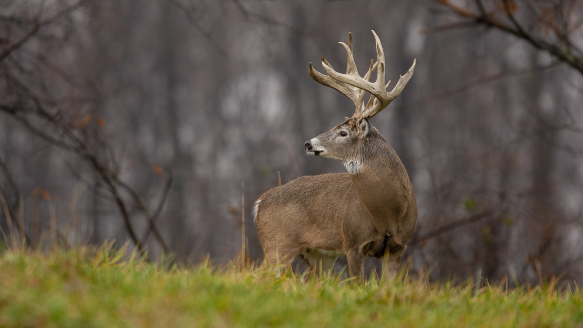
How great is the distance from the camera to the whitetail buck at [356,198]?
5973mm

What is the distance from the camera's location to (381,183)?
600 cm

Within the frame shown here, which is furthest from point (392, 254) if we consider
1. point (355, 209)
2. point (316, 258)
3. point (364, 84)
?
point (364, 84)

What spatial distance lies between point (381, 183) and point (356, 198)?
435 millimetres

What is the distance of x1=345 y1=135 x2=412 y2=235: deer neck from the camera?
593cm

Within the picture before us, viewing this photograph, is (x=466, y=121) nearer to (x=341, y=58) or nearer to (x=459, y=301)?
(x=341, y=58)

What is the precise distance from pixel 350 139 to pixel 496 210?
508 cm

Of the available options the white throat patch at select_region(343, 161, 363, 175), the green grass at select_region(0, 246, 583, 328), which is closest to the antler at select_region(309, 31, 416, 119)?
the white throat patch at select_region(343, 161, 363, 175)

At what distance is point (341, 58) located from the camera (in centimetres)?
2252

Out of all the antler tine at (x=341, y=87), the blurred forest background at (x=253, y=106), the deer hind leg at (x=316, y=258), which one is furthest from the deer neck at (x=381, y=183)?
Result: the blurred forest background at (x=253, y=106)

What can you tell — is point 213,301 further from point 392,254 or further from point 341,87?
point 341,87

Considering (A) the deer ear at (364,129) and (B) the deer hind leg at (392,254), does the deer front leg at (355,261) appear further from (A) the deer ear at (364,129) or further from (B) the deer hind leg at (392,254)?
(A) the deer ear at (364,129)

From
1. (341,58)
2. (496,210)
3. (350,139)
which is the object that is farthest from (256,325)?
(341,58)

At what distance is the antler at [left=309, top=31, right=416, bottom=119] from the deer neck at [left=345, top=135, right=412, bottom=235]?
1.15 feet

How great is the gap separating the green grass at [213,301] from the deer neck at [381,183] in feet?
4.63
